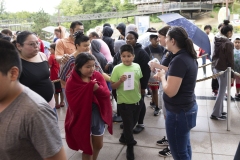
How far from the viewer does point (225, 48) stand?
469cm

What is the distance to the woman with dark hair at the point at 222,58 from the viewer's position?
4.67 m

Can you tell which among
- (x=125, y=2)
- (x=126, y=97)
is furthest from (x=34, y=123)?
(x=125, y=2)

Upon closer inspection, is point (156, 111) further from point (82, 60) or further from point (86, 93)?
point (82, 60)

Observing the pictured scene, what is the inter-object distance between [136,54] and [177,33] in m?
1.71

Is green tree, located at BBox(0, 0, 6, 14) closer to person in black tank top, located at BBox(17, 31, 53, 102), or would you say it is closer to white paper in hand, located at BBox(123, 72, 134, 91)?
person in black tank top, located at BBox(17, 31, 53, 102)

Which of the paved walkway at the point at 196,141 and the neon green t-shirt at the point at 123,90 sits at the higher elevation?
the neon green t-shirt at the point at 123,90

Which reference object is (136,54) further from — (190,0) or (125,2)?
(125,2)

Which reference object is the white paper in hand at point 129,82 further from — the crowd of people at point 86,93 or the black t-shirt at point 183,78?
the black t-shirt at point 183,78

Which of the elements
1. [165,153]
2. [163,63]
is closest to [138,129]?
[165,153]

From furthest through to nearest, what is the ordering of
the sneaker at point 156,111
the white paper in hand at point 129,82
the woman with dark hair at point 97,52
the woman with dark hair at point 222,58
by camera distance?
the sneaker at point 156,111
the woman with dark hair at point 222,58
the woman with dark hair at point 97,52
the white paper in hand at point 129,82

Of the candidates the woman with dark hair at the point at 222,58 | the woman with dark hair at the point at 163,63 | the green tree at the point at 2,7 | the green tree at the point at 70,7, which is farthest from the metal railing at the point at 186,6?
the woman with dark hair at the point at 163,63

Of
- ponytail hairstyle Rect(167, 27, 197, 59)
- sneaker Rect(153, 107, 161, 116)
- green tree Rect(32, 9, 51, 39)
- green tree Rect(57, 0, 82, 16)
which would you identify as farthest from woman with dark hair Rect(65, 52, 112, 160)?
green tree Rect(57, 0, 82, 16)

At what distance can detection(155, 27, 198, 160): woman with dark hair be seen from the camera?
7.75 ft

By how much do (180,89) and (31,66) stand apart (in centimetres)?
180
